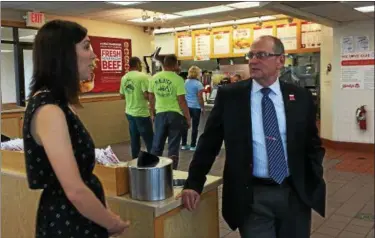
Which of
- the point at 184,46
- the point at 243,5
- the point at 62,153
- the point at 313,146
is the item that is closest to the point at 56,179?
the point at 62,153

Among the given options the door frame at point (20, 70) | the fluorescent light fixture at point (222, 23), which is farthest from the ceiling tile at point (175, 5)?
the door frame at point (20, 70)

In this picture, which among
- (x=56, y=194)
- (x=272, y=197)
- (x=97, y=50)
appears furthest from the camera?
(x=97, y=50)

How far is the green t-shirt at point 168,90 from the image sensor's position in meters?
4.95

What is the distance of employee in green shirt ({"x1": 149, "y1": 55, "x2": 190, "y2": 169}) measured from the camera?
16.2ft

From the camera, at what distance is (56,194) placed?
1395mm

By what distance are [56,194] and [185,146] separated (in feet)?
19.9

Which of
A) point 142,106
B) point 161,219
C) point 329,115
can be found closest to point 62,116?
point 161,219

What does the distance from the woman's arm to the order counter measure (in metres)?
0.53

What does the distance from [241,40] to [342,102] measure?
2654 millimetres

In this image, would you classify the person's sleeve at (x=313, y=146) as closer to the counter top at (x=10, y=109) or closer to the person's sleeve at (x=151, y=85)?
the person's sleeve at (x=151, y=85)

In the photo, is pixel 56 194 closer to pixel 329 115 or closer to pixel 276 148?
pixel 276 148

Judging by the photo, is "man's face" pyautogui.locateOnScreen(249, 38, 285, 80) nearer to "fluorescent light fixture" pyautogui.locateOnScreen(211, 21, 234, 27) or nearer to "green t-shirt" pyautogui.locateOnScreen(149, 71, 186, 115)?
"green t-shirt" pyautogui.locateOnScreen(149, 71, 186, 115)

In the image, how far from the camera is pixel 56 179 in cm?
138

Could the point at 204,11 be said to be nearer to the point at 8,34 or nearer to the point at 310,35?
the point at 310,35
